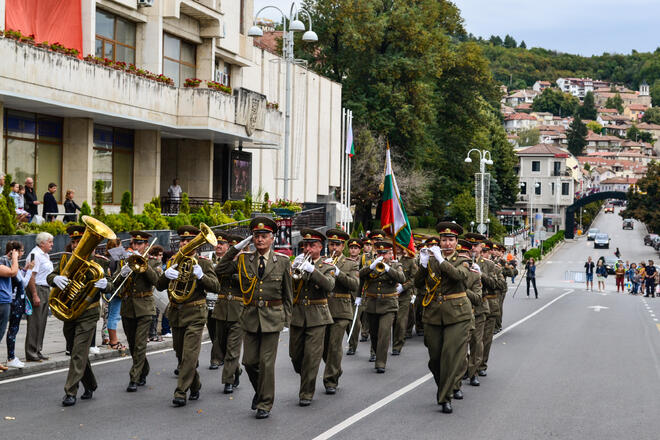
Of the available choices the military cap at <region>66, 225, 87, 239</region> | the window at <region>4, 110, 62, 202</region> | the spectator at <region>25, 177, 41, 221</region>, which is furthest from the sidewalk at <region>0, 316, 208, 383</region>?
the window at <region>4, 110, 62, 202</region>

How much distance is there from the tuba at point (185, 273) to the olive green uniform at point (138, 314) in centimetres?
73

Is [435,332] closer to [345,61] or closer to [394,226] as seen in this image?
[394,226]

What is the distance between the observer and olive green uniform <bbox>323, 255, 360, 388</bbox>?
10.9m

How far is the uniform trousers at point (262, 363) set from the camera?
9.26 metres

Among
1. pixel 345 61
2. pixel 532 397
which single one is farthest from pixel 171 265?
pixel 345 61

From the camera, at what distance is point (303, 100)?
4425 centimetres

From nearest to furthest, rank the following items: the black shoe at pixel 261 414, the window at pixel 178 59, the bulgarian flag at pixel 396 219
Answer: the black shoe at pixel 261 414, the bulgarian flag at pixel 396 219, the window at pixel 178 59

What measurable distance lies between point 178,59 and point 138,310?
22698mm

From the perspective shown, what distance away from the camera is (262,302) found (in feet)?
30.9

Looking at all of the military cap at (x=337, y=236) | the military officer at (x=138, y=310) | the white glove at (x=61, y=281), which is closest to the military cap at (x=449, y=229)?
the military cap at (x=337, y=236)

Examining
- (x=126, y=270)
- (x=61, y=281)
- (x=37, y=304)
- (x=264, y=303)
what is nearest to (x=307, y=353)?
(x=264, y=303)

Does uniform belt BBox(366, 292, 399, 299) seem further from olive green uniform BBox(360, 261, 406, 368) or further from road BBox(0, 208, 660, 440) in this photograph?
road BBox(0, 208, 660, 440)

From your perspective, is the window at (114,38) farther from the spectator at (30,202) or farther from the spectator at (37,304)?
the spectator at (37,304)

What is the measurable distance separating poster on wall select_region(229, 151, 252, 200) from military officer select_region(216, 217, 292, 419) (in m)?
26.4
